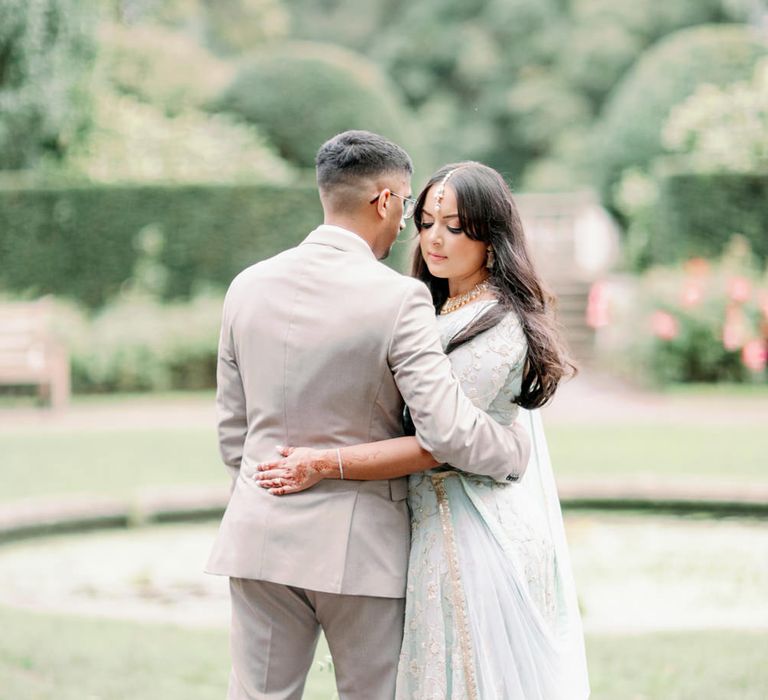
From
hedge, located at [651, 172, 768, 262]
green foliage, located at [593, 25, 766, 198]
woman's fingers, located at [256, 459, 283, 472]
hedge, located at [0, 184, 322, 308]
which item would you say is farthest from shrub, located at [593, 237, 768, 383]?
woman's fingers, located at [256, 459, 283, 472]

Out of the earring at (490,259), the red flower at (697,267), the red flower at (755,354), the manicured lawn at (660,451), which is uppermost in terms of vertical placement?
the earring at (490,259)

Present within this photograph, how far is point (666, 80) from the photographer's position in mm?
16750

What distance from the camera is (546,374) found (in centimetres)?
275

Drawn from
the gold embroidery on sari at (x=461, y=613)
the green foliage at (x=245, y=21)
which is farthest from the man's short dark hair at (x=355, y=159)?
the green foliage at (x=245, y=21)

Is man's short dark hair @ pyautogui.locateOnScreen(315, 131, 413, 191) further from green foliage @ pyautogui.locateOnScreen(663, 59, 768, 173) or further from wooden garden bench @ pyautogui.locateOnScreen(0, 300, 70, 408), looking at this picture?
green foliage @ pyautogui.locateOnScreen(663, 59, 768, 173)

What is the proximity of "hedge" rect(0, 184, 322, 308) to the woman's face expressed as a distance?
1179 centimetres

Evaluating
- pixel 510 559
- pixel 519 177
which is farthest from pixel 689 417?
pixel 519 177

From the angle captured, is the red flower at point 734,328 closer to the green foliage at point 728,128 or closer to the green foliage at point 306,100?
the green foliage at point 728,128

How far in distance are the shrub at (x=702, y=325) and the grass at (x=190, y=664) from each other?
8.31 m

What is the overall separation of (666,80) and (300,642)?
15.3 m

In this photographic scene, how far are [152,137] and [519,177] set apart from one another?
1526cm

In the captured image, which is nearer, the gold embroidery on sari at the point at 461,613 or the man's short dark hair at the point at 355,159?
the man's short dark hair at the point at 355,159

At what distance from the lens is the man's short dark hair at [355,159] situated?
2600 mm

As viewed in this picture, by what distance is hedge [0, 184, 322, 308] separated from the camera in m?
14.5
